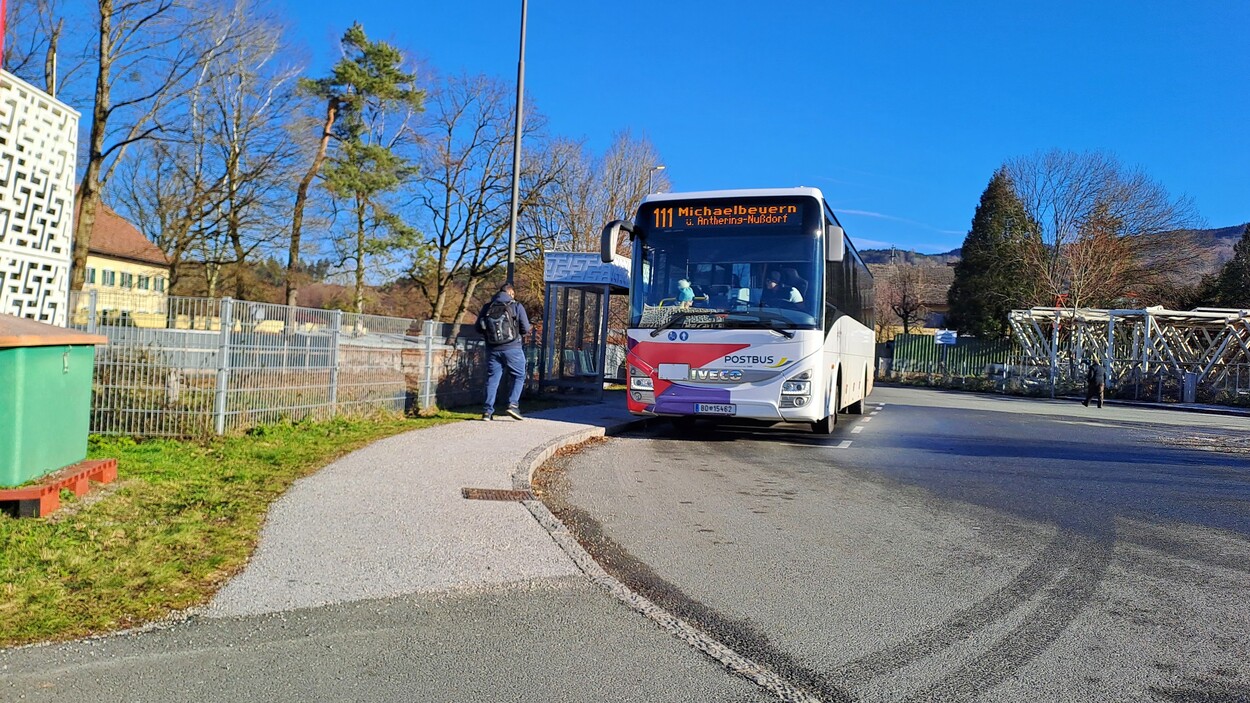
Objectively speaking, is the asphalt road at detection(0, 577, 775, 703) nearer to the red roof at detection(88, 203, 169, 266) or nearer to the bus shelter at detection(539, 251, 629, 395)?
the bus shelter at detection(539, 251, 629, 395)

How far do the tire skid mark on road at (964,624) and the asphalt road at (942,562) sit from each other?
0.05ft

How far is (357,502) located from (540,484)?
7.17 feet

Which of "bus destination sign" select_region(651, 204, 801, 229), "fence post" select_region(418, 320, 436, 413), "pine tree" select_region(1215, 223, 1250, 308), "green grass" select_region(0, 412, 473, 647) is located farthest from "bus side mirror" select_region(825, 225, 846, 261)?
"pine tree" select_region(1215, 223, 1250, 308)

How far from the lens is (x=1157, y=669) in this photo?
3.91 m

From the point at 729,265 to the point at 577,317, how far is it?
754cm

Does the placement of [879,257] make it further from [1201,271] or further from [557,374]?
[557,374]

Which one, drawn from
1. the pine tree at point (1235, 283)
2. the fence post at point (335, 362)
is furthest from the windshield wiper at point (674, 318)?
the pine tree at point (1235, 283)

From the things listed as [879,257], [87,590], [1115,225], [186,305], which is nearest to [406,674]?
[87,590]

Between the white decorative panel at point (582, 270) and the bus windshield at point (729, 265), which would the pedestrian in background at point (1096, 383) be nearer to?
the white decorative panel at point (582, 270)

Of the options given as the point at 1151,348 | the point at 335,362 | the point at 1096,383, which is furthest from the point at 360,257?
the point at 1151,348

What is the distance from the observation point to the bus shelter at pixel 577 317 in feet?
56.7

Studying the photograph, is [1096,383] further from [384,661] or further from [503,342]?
[384,661]

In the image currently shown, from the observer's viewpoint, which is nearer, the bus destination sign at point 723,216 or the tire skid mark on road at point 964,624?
the tire skid mark on road at point 964,624

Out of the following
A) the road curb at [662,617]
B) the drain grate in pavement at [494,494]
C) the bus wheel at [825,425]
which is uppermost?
the bus wheel at [825,425]
